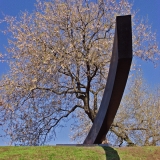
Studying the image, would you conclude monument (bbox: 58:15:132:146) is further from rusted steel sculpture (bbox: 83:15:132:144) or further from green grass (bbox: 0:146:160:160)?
green grass (bbox: 0:146:160:160)

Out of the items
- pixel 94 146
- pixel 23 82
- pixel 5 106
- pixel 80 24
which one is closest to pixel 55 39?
pixel 80 24

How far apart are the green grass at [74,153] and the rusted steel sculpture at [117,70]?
657mm

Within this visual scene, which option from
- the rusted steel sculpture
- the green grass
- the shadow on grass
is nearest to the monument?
the rusted steel sculpture

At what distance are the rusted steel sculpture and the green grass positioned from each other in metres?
0.66

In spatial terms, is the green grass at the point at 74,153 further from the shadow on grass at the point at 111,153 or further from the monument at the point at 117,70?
the monument at the point at 117,70

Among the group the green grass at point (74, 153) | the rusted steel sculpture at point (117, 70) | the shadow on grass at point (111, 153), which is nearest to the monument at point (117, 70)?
the rusted steel sculpture at point (117, 70)

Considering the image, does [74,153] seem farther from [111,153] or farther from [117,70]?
[117,70]

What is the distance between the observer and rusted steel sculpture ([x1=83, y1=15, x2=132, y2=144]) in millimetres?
5453

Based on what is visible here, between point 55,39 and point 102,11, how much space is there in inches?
104

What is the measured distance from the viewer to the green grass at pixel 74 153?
6.92 m

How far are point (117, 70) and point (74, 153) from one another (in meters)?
2.68

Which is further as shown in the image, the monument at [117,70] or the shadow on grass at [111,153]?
the shadow on grass at [111,153]

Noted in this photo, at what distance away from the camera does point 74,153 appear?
729 cm

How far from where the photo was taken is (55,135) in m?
13.4
